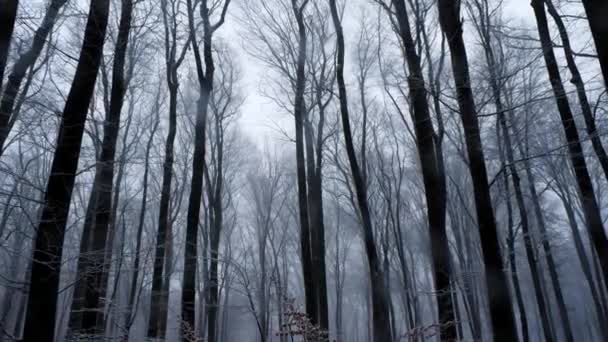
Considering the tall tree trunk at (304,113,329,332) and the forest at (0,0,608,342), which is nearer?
the forest at (0,0,608,342)

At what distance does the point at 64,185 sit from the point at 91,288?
10.4 feet

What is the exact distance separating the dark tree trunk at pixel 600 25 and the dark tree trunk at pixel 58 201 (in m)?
5.94

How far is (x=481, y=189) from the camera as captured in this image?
4867mm

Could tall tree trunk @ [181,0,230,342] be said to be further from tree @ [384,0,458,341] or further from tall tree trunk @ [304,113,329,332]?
tree @ [384,0,458,341]

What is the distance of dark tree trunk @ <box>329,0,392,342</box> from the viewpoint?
384 inches

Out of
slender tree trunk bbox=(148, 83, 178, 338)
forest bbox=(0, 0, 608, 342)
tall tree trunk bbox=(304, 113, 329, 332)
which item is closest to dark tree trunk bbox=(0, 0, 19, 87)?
forest bbox=(0, 0, 608, 342)

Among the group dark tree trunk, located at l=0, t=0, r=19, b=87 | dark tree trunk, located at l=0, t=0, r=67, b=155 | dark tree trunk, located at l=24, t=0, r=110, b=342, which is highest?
dark tree trunk, located at l=0, t=0, r=67, b=155

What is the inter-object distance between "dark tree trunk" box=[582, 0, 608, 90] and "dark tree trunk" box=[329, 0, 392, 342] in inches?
245

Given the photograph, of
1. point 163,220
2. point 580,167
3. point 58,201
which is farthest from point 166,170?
point 580,167

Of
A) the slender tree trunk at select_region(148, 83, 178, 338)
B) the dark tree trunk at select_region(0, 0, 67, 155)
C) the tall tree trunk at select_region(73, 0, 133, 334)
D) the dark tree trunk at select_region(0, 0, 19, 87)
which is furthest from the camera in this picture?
the slender tree trunk at select_region(148, 83, 178, 338)

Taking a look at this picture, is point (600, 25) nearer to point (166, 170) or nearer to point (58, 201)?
point (58, 201)

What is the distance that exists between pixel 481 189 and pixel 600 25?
7.04 ft

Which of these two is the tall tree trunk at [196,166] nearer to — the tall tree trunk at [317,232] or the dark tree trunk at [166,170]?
the dark tree trunk at [166,170]

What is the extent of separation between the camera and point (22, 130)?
188 inches
